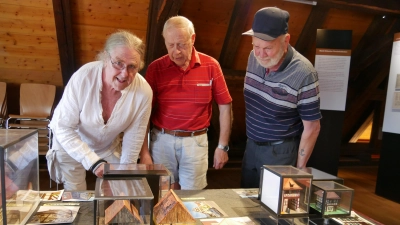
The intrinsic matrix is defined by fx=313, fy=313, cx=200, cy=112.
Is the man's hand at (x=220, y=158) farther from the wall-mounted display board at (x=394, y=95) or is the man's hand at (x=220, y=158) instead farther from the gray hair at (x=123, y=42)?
the wall-mounted display board at (x=394, y=95)

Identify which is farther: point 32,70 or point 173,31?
point 32,70

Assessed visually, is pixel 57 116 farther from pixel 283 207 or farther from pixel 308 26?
pixel 308 26

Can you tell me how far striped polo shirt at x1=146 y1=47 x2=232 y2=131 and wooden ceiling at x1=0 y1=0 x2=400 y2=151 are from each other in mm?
1468

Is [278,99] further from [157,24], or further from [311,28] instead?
[311,28]

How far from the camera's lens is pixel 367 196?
374cm

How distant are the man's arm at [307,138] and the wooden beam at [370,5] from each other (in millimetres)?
2559

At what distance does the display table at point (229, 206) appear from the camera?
1184 millimetres

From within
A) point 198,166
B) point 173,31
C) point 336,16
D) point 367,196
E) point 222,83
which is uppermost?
point 336,16

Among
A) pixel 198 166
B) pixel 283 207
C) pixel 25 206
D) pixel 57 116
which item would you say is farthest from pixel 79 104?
pixel 283 207

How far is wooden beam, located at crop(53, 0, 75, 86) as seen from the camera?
3.34 metres

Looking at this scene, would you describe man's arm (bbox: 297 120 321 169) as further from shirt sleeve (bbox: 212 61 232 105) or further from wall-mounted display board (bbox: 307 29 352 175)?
wall-mounted display board (bbox: 307 29 352 175)

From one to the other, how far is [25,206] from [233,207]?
0.79 m

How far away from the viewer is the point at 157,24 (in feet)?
11.3

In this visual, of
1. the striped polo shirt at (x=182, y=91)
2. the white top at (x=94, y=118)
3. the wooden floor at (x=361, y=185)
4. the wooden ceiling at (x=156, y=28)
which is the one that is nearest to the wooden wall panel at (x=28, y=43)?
the wooden ceiling at (x=156, y=28)
